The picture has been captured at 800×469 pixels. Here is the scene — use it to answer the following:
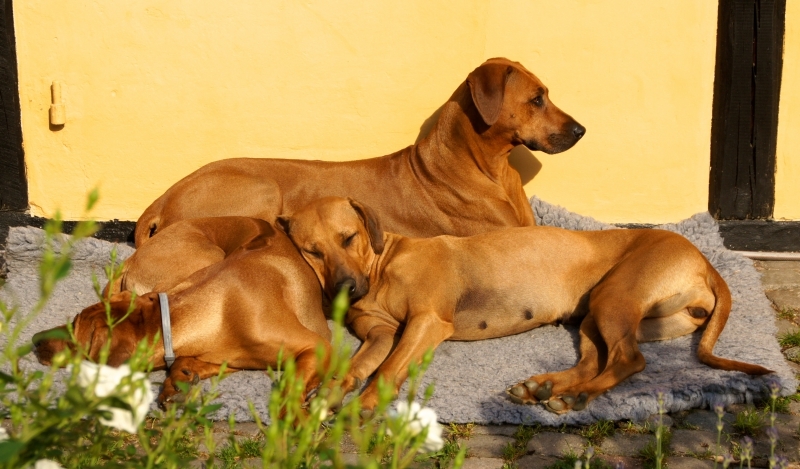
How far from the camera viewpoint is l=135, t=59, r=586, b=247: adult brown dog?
5.70 metres

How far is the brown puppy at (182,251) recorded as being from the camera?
485cm

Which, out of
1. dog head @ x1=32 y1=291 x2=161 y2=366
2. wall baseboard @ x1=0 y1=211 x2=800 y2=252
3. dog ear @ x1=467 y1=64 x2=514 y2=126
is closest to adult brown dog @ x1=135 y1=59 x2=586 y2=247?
dog ear @ x1=467 y1=64 x2=514 y2=126

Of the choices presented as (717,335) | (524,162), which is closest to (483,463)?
(717,335)

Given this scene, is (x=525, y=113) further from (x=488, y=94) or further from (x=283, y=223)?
(x=283, y=223)

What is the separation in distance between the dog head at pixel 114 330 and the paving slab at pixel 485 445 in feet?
4.72

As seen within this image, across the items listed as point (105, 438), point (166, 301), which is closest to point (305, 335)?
point (166, 301)

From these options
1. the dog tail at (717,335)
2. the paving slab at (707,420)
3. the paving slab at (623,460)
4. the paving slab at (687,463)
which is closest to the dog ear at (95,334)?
the paving slab at (623,460)

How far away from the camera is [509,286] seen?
4.99 m

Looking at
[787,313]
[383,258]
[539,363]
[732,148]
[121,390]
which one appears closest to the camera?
[121,390]

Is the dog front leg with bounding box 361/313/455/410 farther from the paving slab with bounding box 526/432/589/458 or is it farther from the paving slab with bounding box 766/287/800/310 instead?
the paving slab with bounding box 766/287/800/310

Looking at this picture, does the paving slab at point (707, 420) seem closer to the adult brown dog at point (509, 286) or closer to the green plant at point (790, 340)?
the adult brown dog at point (509, 286)

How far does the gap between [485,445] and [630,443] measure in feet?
1.98

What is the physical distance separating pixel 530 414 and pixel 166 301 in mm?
1689

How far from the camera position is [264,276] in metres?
4.58
